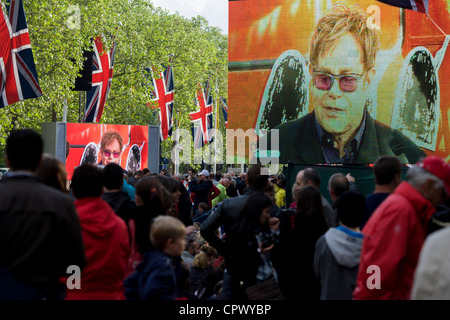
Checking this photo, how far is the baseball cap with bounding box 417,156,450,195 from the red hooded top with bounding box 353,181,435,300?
207 mm

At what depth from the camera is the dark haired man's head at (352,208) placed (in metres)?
5.05

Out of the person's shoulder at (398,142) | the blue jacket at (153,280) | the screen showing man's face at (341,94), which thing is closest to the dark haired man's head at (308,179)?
the blue jacket at (153,280)

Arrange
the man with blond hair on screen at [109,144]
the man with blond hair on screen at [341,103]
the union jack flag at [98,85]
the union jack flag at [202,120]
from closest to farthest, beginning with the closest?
the man with blond hair on screen at [109,144], the man with blond hair on screen at [341,103], the union jack flag at [98,85], the union jack flag at [202,120]

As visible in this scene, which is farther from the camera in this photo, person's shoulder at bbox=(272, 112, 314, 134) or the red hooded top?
person's shoulder at bbox=(272, 112, 314, 134)

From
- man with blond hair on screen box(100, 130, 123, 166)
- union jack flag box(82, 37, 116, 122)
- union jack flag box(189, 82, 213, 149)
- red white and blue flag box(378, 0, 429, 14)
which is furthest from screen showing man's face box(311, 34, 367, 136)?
union jack flag box(189, 82, 213, 149)

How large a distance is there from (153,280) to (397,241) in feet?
5.16

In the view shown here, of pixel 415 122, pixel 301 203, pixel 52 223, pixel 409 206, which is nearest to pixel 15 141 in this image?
pixel 52 223

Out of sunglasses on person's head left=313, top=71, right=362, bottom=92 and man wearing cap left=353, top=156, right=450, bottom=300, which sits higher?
sunglasses on person's head left=313, top=71, right=362, bottom=92

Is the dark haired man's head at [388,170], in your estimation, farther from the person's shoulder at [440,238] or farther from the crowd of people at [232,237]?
the person's shoulder at [440,238]

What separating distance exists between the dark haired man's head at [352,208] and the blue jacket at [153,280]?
4.64ft

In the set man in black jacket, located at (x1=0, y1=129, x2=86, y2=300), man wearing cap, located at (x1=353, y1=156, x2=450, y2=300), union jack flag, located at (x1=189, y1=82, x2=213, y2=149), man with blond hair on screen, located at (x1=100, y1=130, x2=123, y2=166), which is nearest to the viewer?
man in black jacket, located at (x1=0, y1=129, x2=86, y2=300)

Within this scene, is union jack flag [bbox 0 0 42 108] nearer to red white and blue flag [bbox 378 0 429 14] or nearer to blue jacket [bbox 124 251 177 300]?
red white and blue flag [bbox 378 0 429 14]

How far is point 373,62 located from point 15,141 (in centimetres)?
1303

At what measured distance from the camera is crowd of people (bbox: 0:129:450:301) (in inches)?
150
